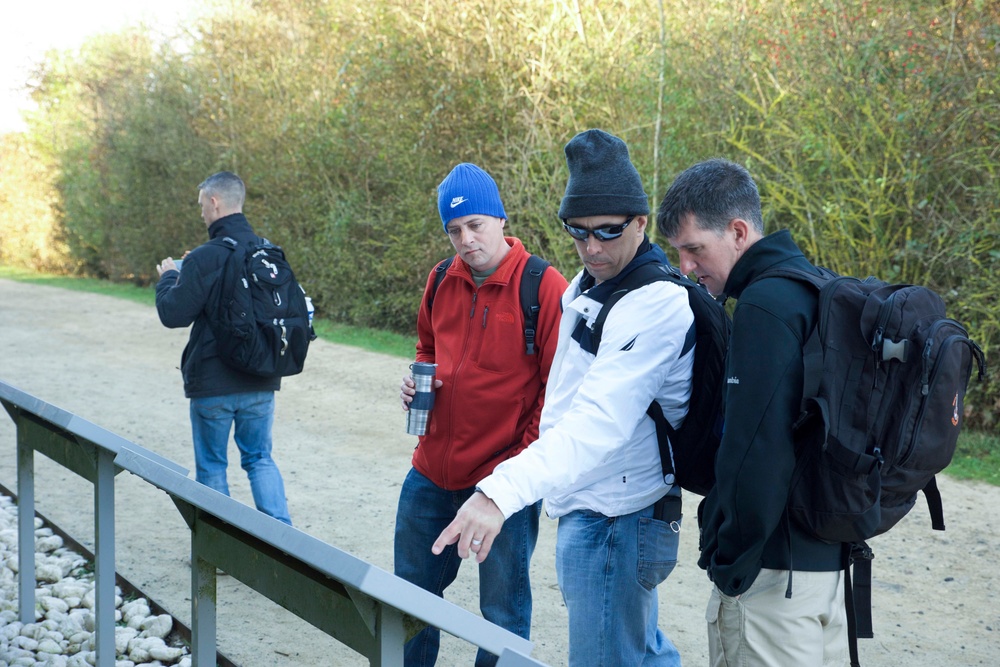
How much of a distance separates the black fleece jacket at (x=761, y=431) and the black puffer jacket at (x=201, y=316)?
334cm

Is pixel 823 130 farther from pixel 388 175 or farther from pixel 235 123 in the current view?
pixel 235 123

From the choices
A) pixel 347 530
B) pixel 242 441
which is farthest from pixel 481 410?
pixel 347 530

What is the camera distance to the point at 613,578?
2.51 m

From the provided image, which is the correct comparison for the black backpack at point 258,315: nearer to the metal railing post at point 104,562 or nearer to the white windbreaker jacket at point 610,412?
the metal railing post at point 104,562

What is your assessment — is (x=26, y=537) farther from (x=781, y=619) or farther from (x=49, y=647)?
(x=781, y=619)

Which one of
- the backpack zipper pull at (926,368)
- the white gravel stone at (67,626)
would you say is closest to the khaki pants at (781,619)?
the backpack zipper pull at (926,368)

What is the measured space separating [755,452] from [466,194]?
1503mm

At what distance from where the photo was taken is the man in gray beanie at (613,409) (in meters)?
2.39

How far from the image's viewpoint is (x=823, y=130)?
332 inches

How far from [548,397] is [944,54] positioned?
653 cm

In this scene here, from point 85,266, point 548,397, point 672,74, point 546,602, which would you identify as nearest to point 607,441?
point 548,397

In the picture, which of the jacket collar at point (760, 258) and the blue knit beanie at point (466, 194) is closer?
the jacket collar at point (760, 258)

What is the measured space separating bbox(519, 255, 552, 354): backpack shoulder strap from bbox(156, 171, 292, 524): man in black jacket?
2.25 m

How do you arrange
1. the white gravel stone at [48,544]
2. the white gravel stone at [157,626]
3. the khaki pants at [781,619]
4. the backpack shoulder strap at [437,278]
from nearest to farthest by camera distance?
the khaki pants at [781,619] < the backpack shoulder strap at [437,278] < the white gravel stone at [157,626] < the white gravel stone at [48,544]
